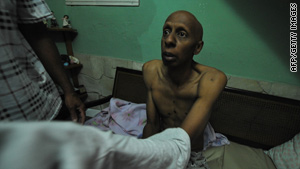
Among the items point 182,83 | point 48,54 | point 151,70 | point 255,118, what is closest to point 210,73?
point 182,83

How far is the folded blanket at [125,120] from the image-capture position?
56.5 inches

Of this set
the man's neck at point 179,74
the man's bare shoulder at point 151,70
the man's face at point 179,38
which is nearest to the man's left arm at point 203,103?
the man's neck at point 179,74

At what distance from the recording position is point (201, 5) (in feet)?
4.51

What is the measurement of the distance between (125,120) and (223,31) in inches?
52.1

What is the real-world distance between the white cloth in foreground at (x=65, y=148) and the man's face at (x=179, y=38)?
1.80 feet

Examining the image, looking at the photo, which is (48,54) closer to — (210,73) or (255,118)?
(210,73)

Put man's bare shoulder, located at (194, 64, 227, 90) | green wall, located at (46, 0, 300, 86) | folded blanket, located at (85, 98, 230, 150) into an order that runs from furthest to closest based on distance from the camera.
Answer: folded blanket, located at (85, 98, 230, 150), green wall, located at (46, 0, 300, 86), man's bare shoulder, located at (194, 64, 227, 90)

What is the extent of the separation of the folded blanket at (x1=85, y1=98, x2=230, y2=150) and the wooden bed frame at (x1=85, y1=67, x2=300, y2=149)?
0.15 m

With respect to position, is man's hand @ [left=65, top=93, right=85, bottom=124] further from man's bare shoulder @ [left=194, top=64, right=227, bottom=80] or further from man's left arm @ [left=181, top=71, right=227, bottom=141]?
man's bare shoulder @ [left=194, top=64, right=227, bottom=80]

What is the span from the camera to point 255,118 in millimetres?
1366

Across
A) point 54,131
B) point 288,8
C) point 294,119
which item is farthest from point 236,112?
point 54,131

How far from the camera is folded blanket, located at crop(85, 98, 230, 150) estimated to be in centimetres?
144

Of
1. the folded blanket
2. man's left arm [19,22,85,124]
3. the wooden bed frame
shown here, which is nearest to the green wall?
the wooden bed frame

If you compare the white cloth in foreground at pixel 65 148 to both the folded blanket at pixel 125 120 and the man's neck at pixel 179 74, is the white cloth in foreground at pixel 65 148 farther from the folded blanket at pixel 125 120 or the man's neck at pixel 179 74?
the folded blanket at pixel 125 120
